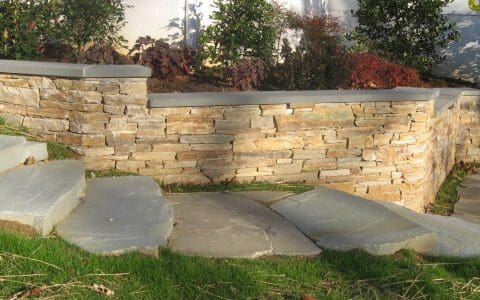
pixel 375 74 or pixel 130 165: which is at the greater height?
pixel 375 74

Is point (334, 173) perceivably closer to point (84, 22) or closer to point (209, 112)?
point (209, 112)

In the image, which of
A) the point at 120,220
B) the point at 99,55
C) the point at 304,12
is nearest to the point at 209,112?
the point at 120,220

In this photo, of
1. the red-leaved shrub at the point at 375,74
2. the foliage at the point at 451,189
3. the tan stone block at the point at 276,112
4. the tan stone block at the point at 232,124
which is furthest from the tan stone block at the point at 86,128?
the foliage at the point at 451,189

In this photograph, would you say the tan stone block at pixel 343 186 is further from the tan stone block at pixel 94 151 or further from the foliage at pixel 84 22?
the foliage at pixel 84 22

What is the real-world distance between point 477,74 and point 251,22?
491 cm

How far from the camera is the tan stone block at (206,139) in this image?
5.45 m

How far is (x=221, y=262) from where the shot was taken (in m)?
3.51

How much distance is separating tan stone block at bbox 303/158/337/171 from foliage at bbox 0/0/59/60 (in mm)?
3236

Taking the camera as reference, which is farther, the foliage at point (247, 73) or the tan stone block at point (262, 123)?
the foliage at point (247, 73)

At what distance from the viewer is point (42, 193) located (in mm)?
3898

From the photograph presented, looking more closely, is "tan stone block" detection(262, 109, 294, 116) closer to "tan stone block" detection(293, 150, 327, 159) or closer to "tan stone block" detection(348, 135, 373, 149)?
"tan stone block" detection(293, 150, 327, 159)

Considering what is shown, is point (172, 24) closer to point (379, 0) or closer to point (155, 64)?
point (155, 64)

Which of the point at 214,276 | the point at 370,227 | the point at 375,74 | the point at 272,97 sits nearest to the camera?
the point at 214,276

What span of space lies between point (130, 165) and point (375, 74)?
3.96m
